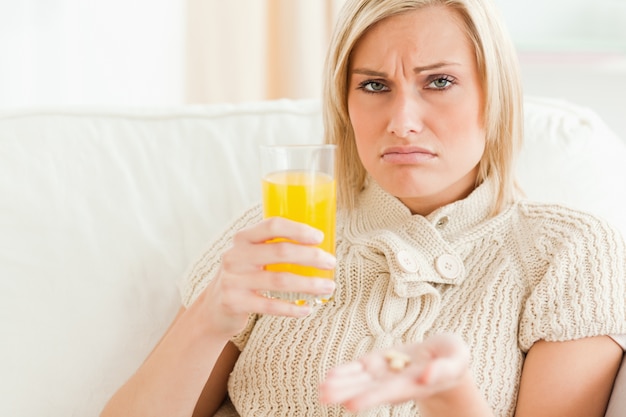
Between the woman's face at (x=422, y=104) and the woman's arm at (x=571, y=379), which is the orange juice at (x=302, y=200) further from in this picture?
the woman's arm at (x=571, y=379)

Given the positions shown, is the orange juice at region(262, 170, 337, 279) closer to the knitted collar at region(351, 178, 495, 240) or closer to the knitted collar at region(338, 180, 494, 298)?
the knitted collar at region(338, 180, 494, 298)

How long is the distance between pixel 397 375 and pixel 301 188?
0.28m

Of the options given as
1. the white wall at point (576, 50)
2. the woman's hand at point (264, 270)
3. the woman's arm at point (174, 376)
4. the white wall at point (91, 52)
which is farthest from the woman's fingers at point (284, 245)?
the white wall at point (576, 50)

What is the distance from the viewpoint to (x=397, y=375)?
2.96 ft

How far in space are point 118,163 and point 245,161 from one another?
28 cm

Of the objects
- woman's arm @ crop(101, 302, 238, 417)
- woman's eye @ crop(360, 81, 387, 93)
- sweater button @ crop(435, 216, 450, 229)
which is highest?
→ woman's eye @ crop(360, 81, 387, 93)

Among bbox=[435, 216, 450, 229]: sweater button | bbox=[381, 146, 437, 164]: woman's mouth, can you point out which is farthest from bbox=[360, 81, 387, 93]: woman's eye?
bbox=[435, 216, 450, 229]: sweater button

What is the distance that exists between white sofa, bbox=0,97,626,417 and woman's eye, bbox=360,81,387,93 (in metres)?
0.45

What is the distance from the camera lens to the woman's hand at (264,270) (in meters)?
1.04

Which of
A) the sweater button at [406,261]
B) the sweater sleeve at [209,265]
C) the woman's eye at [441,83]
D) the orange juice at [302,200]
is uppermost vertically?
the woman's eye at [441,83]

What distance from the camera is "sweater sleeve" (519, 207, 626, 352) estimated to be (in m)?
1.28

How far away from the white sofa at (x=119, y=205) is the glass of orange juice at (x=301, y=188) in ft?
2.15

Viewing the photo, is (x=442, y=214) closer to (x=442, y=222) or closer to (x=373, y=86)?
(x=442, y=222)

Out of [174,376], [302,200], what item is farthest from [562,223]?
[174,376]
